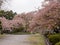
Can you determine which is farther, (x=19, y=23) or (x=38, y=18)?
(x=19, y=23)

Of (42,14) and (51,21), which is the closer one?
(51,21)

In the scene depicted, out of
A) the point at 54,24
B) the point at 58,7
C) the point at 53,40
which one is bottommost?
the point at 53,40

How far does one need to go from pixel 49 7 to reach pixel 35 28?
8.01m

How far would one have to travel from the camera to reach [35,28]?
32.1 meters

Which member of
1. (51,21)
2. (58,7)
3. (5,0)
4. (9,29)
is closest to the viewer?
(5,0)

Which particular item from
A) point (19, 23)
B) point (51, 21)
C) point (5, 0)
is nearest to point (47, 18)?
point (51, 21)

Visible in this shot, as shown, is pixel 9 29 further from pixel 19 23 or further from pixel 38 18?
pixel 38 18

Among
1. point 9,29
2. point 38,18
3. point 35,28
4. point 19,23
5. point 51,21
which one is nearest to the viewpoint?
point 51,21

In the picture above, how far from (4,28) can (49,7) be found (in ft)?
209

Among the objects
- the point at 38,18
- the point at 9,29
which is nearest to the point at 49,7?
the point at 38,18

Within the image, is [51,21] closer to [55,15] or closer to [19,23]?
[55,15]

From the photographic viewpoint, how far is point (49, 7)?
2456cm

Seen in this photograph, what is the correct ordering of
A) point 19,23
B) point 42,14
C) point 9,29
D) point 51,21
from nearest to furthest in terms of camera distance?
point 51,21 → point 42,14 → point 9,29 → point 19,23

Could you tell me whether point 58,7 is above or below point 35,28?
above
